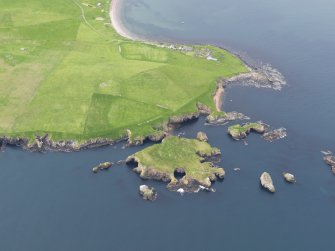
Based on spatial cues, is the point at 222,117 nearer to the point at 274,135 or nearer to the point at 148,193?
the point at 274,135

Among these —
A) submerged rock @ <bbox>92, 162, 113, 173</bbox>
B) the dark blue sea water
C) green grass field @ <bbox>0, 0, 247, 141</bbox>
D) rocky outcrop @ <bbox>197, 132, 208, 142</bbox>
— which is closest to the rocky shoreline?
green grass field @ <bbox>0, 0, 247, 141</bbox>

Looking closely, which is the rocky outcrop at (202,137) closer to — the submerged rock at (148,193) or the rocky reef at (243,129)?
the rocky reef at (243,129)

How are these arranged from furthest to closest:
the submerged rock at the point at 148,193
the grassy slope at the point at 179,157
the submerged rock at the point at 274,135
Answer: the submerged rock at the point at 274,135 → the grassy slope at the point at 179,157 → the submerged rock at the point at 148,193

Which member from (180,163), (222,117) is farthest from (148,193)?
(222,117)

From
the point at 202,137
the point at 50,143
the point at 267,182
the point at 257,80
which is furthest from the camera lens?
the point at 257,80

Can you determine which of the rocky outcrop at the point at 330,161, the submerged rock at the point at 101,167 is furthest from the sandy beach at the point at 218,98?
the submerged rock at the point at 101,167
